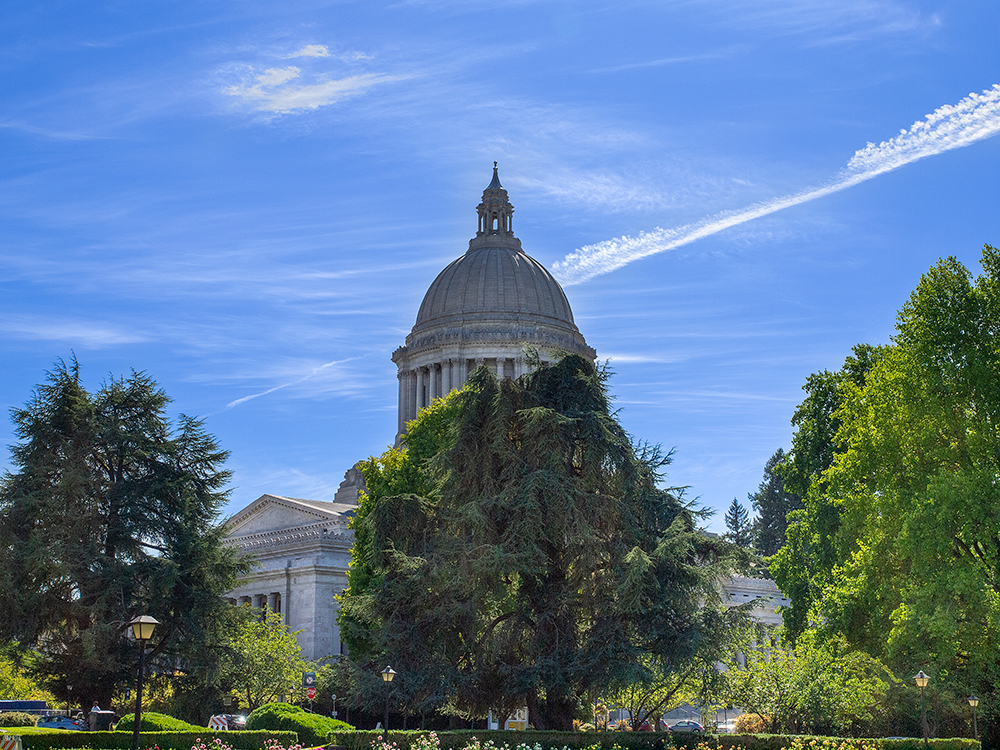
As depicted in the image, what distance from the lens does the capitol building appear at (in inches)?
2544

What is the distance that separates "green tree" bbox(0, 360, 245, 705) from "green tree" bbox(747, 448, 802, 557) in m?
70.0

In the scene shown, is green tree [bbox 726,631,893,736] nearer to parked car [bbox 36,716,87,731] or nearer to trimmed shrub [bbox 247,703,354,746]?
trimmed shrub [bbox 247,703,354,746]

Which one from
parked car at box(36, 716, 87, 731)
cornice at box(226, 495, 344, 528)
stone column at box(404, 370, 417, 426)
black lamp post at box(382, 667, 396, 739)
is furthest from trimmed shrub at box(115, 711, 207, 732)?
stone column at box(404, 370, 417, 426)

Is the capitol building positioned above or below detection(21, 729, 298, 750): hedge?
above

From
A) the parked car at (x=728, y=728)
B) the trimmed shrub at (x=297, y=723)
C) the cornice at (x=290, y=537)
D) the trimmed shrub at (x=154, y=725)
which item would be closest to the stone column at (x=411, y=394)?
the cornice at (x=290, y=537)

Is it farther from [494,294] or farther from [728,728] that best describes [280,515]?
[728,728]

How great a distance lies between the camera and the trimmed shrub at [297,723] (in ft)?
101

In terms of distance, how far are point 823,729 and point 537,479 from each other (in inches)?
543

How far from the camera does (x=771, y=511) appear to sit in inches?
4028

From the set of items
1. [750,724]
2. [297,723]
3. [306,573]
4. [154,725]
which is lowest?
[750,724]

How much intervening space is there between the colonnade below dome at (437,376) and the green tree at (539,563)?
4086 centimetres

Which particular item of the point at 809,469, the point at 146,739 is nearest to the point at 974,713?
the point at 809,469

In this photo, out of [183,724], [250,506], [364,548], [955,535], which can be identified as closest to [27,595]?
[183,724]

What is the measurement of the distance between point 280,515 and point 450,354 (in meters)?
16.2
